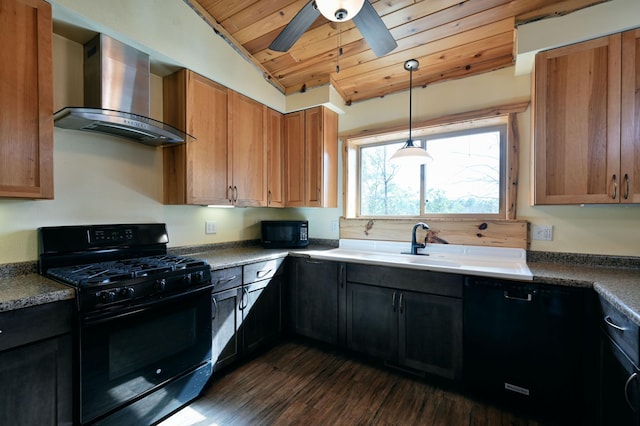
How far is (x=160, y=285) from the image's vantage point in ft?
5.34

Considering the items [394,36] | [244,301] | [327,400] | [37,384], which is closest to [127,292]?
[37,384]

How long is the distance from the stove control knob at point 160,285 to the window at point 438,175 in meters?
1.89

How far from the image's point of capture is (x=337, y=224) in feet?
10.2

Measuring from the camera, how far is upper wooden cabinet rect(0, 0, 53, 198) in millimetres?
1384

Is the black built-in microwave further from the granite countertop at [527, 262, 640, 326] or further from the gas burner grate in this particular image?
the granite countertop at [527, 262, 640, 326]

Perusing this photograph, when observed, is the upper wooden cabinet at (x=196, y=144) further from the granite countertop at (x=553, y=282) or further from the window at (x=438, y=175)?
the window at (x=438, y=175)

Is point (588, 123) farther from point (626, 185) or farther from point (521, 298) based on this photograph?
point (521, 298)

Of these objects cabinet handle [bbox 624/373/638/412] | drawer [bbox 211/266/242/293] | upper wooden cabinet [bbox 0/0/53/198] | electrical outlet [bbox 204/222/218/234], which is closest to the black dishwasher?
cabinet handle [bbox 624/373/638/412]

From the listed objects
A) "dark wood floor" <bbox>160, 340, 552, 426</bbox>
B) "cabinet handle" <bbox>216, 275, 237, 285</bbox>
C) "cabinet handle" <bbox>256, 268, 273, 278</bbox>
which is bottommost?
"dark wood floor" <bbox>160, 340, 552, 426</bbox>

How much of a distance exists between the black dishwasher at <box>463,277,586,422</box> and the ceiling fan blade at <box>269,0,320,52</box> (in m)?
1.84

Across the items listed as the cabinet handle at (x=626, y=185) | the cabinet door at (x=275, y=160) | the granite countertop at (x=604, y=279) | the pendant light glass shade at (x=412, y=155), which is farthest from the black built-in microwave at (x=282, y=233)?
the cabinet handle at (x=626, y=185)

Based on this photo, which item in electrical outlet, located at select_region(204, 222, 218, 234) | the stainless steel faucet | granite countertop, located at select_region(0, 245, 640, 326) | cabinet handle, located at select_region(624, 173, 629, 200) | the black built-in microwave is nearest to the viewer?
granite countertop, located at select_region(0, 245, 640, 326)

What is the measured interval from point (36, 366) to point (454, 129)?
3.17m

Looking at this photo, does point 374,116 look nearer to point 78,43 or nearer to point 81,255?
point 78,43
